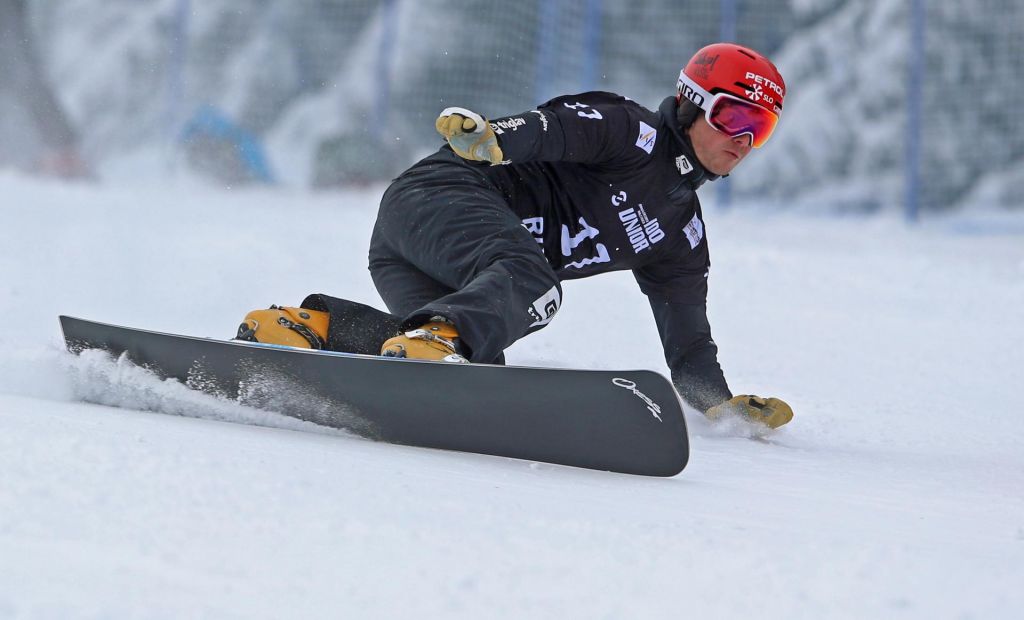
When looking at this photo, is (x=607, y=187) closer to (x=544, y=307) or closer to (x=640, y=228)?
(x=640, y=228)

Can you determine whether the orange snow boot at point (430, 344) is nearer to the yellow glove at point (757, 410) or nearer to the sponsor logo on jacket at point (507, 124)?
the sponsor logo on jacket at point (507, 124)

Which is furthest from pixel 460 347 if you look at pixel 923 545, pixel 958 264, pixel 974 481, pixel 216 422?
pixel 958 264

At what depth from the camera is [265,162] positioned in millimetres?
10250

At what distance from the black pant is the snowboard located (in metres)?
0.16

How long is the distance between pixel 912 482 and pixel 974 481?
0.59ft

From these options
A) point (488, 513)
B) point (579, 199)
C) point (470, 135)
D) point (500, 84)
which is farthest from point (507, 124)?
point (500, 84)

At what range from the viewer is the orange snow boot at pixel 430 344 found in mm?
2090

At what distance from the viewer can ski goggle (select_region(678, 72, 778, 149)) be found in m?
2.76

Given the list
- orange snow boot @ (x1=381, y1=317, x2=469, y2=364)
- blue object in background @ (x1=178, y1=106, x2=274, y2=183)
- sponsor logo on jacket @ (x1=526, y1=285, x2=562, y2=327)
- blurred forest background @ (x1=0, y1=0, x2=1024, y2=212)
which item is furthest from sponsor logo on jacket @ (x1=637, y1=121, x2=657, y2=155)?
blue object in background @ (x1=178, y1=106, x2=274, y2=183)

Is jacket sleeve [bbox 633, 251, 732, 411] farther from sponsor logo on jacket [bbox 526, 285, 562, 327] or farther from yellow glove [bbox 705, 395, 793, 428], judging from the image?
sponsor logo on jacket [bbox 526, 285, 562, 327]

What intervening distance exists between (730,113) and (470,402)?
3.85 ft

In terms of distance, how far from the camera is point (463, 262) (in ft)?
8.09

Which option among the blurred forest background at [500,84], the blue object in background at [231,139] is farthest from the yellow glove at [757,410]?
the blue object in background at [231,139]

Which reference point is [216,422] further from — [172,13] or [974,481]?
[172,13]
